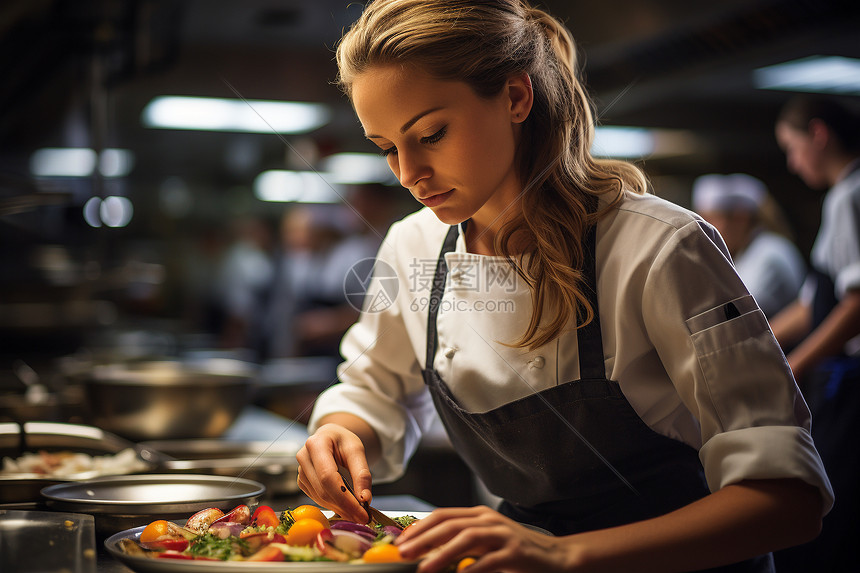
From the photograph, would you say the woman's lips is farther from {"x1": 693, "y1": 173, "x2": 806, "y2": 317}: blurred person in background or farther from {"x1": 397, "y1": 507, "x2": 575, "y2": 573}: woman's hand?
{"x1": 693, "y1": 173, "x2": 806, "y2": 317}: blurred person in background

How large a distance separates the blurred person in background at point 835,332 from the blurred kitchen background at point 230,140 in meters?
0.35

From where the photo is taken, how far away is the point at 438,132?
3.11ft

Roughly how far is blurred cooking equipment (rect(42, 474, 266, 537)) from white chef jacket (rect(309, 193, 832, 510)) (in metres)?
0.20

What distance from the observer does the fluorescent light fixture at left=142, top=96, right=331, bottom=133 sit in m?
5.66

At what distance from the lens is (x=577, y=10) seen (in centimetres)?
247

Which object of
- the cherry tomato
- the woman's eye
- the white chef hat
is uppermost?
the white chef hat

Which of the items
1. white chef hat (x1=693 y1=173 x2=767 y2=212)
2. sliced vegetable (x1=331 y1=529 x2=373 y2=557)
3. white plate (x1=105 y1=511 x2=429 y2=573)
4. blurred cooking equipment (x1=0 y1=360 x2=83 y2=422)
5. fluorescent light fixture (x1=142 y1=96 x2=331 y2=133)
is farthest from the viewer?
fluorescent light fixture (x1=142 y1=96 x2=331 y2=133)

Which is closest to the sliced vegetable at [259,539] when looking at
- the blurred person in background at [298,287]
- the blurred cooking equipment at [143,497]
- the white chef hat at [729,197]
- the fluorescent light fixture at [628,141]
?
the blurred cooking equipment at [143,497]

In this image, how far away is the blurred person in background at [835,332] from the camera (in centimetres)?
249

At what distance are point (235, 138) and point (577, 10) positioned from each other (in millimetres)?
5791

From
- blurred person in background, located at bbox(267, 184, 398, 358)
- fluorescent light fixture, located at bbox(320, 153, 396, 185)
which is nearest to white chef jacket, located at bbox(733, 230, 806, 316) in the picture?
blurred person in background, located at bbox(267, 184, 398, 358)

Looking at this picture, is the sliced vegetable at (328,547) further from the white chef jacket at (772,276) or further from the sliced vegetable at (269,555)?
the white chef jacket at (772,276)

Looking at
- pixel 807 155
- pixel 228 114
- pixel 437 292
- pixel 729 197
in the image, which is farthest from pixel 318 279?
pixel 437 292

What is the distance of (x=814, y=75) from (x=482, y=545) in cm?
578
